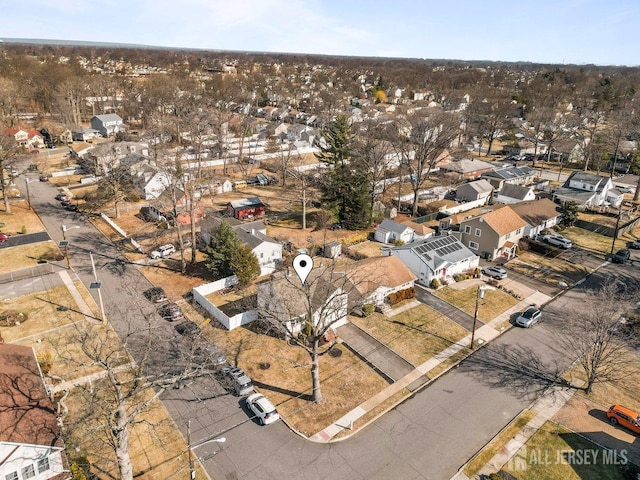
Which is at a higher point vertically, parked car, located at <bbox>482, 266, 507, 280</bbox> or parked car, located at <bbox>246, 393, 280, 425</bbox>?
parked car, located at <bbox>482, 266, 507, 280</bbox>

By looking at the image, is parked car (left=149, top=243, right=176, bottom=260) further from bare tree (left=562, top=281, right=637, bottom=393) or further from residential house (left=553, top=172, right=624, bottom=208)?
residential house (left=553, top=172, right=624, bottom=208)

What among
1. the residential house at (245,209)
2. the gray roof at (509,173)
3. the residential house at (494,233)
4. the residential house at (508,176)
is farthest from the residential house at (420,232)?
the gray roof at (509,173)

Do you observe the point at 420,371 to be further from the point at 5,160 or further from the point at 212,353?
the point at 5,160

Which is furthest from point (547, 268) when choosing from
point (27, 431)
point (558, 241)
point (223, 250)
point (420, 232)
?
point (27, 431)

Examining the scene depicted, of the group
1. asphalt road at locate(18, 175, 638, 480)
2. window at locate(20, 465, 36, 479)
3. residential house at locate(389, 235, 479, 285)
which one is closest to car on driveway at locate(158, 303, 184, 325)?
asphalt road at locate(18, 175, 638, 480)

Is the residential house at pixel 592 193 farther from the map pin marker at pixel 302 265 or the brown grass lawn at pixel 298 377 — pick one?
the map pin marker at pixel 302 265

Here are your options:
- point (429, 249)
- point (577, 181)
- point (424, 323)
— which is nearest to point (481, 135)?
point (577, 181)
